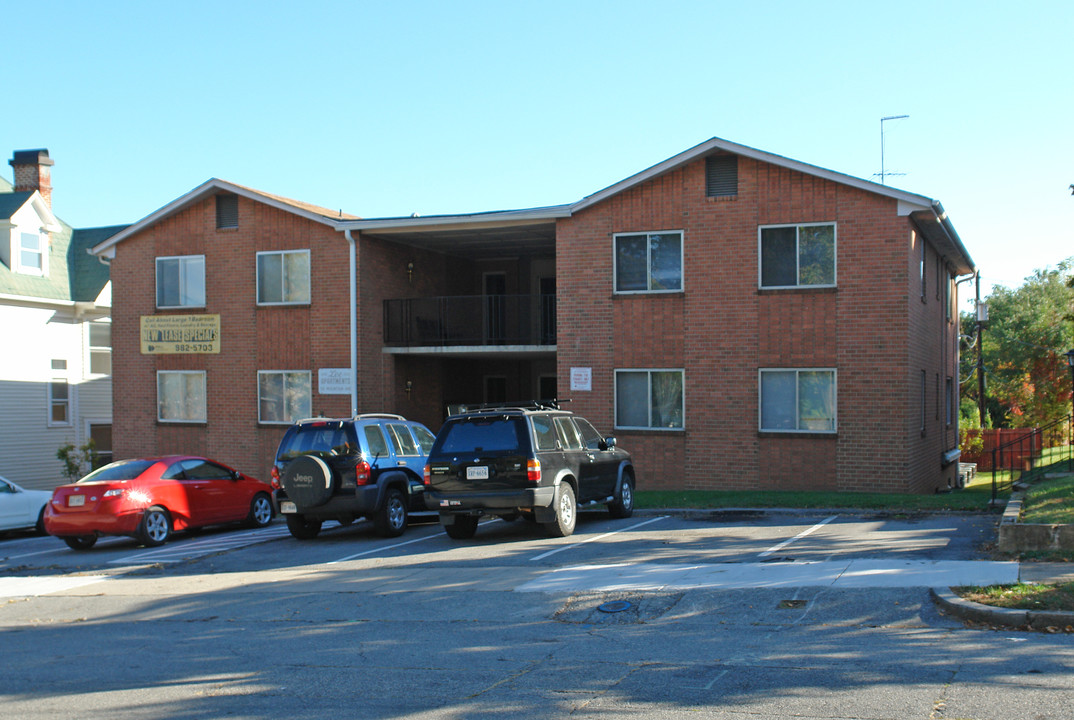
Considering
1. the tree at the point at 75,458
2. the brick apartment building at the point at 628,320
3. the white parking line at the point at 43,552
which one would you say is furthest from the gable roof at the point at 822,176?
the tree at the point at 75,458

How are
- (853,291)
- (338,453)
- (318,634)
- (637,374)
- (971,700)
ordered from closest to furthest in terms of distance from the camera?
1. (971,700)
2. (318,634)
3. (338,453)
4. (853,291)
5. (637,374)

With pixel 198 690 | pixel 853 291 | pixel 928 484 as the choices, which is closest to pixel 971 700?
pixel 198 690

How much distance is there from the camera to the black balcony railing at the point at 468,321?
2372 centimetres

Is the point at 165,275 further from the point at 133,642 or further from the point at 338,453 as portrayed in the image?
the point at 133,642

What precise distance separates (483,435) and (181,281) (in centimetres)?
1391

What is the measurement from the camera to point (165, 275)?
2441cm

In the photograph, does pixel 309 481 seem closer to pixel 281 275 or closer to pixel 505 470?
pixel 505 470

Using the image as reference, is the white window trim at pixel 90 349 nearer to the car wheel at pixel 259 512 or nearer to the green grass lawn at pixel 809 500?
the car wheel at pixel 259 512

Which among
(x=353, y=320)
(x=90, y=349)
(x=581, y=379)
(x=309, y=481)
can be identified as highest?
(x=353, y=320)

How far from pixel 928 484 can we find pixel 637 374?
7094 mm

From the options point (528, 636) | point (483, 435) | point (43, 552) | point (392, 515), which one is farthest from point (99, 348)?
point (528, 636)

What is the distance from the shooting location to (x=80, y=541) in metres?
15.4

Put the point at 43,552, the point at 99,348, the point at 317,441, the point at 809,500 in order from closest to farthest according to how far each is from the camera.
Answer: the point at 317,441 → the point at 43,552 → the point at 809,500 → the point at 99,348

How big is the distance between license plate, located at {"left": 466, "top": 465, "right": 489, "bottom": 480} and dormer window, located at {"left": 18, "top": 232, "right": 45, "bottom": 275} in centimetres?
2101
